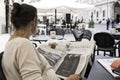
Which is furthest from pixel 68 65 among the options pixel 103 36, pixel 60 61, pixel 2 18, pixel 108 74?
pixel 2 18

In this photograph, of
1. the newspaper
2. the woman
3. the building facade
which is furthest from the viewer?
the building facade

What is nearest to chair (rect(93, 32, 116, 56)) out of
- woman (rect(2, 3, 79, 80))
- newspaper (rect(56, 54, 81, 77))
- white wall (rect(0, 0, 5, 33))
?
newspaper (rect(56, 54, 81, 77))

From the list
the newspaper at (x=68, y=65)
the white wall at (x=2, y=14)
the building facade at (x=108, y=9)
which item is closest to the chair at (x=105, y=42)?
the newspaper at (x=68, y=65)

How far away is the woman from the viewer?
1283mm

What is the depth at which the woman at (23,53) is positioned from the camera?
1283 millimetres

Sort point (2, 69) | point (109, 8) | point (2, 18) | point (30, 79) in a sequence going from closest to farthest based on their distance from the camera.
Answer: point (30, 79), point (2, 69), point (2, 18), point (109, 8)

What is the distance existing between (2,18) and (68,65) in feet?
68.2

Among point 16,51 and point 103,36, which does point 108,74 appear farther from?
point 103,36

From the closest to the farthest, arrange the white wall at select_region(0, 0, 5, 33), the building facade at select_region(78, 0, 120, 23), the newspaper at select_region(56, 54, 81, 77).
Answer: the newspaper at select_region(56, 54, 81, 77), the white wall at select_region(0, 0, 5, 33), the building facade at select_region(78, 0, 120, 23)

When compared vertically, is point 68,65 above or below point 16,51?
below

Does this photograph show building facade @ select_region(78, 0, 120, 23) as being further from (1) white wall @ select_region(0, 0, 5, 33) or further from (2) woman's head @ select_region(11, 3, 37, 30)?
(2) woman's head @ select_region(11, 3, 37, 30)

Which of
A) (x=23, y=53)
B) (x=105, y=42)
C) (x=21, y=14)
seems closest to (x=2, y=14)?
(x=105, y=42)

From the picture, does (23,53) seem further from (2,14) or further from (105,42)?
Answer: (2,14)

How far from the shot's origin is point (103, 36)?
5836mm
